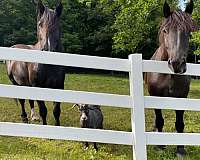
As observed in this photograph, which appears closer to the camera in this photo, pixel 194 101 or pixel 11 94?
pixel 11 94

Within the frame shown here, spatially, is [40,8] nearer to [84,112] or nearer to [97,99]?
[84,112]

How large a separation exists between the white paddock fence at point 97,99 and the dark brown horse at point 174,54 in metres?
0.47

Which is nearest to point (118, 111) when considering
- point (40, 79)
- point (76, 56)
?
point (40, 79)

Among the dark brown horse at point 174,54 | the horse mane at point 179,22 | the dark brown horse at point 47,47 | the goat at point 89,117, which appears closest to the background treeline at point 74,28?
the dark brown horse at point 47,47

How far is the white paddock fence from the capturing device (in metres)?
4.86

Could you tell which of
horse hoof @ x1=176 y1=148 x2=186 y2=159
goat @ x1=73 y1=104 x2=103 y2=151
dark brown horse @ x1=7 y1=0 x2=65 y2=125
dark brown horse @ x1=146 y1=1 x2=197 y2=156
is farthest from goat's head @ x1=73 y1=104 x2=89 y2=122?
horse hoof @ x1=176 y1=148 x2=186 y2=159

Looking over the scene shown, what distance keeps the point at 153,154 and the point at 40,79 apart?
9.12 ft

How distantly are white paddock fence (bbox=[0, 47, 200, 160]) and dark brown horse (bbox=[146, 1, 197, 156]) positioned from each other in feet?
1.54

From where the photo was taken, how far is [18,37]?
4703 centimetres

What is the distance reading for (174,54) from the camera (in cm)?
573

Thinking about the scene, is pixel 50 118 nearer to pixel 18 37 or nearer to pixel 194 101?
pixel 194 101

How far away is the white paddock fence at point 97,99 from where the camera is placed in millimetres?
4859

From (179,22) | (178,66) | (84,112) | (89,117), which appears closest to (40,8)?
(84,112)

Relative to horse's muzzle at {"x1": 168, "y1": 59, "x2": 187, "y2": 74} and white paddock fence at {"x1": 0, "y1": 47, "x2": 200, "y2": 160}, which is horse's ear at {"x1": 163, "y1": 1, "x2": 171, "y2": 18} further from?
white paddock fence at {"x1": 0, "y1": 47, "x2": 200, "y2": 160}
